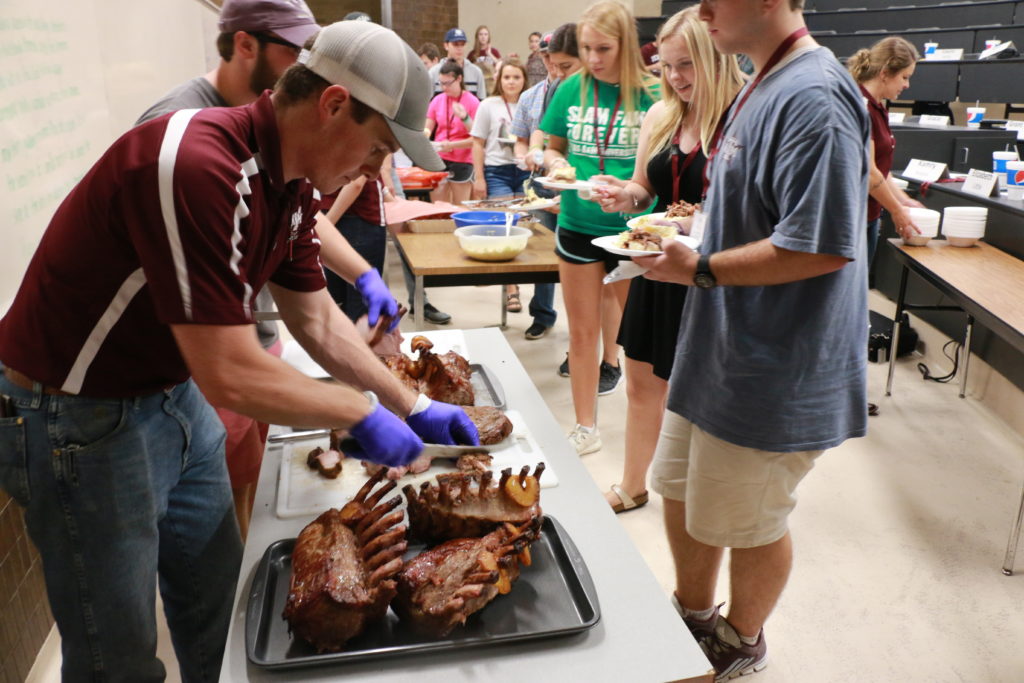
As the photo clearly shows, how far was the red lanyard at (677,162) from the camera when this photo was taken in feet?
7.50

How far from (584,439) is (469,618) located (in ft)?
6.90

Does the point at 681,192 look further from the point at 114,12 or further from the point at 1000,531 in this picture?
the point at 114,12

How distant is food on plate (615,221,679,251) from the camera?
204 centimetres

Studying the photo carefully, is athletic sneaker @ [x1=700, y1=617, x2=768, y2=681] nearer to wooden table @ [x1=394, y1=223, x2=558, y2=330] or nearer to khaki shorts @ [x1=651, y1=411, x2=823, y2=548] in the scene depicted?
khaki shorts @ [x1=651, y1=411, x2=823, y2=548]

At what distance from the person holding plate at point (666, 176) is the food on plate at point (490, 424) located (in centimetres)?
84

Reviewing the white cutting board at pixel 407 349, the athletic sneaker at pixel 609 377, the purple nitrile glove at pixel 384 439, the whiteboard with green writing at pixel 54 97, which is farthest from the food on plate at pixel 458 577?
the athletic sneaker at pixel 609 377

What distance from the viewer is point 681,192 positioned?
7.73 feet

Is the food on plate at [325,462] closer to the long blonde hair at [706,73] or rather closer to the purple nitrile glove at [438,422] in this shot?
the purple nitrile glove at [438,422]

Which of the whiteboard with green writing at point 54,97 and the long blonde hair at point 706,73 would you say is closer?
the whiteboard with green writing at point 54,97

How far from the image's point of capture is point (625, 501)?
276 cm

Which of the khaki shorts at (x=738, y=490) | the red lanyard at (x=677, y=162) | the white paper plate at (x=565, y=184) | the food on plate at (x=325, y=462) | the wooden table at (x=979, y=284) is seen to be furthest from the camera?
the white paper plate at (x=565, y=184)

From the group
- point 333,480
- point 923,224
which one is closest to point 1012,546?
point 923,224

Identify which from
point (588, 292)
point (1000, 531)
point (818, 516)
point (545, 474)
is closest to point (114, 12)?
point (588, 292)

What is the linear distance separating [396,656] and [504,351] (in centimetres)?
117
